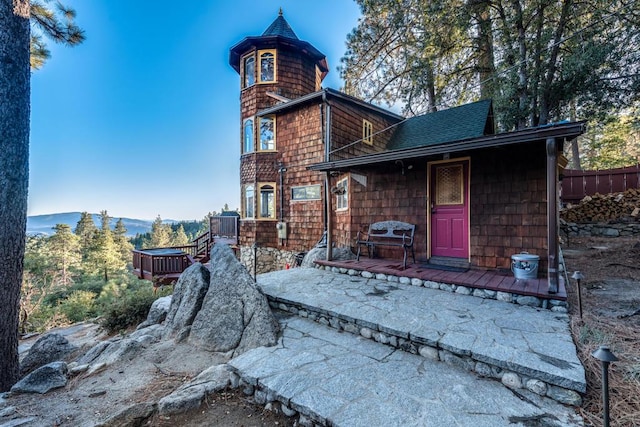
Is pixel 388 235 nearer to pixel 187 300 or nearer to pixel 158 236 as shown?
pixel 187 300

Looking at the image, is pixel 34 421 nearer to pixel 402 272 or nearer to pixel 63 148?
pixel 402 272

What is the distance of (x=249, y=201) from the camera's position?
32.6 feet

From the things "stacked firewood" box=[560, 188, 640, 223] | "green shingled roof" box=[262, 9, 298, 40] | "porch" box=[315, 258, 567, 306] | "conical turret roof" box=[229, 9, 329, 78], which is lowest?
"porch" box=[315, 258, 567, 306]

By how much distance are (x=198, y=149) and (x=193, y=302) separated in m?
19.2

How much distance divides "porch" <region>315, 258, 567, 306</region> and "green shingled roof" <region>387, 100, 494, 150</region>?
3.50m

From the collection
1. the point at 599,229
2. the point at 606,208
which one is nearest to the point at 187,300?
the point at 599,229

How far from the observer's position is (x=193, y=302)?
12.1 ft

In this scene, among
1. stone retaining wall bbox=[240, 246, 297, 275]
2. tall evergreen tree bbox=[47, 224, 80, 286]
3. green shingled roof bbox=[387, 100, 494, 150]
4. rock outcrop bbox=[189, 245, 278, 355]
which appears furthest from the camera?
tall evergreen tree bbox=[47, 224, 80, 286]

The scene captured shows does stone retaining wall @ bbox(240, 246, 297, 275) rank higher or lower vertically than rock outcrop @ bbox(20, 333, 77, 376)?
higher

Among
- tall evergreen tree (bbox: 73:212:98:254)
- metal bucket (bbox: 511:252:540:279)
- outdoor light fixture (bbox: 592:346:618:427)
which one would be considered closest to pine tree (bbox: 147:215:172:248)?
tall evergreen tree (bbox: 73:212:98:254)

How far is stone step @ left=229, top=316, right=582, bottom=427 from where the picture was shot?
1673 mm

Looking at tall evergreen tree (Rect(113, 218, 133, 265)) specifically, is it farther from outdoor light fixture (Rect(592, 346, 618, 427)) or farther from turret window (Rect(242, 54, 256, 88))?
outdoor light fixture (Rect(592, 346, 618, 427))

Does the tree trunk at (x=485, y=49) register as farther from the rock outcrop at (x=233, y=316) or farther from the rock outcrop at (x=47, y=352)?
the rock outcrop at (x=47, y=352)

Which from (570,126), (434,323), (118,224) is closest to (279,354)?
(434,323)
